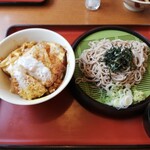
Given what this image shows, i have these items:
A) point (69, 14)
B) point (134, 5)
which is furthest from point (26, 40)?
point (134, 5)

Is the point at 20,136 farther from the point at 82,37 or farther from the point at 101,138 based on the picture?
the point at 82,37

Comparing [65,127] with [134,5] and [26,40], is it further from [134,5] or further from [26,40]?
[134,5]

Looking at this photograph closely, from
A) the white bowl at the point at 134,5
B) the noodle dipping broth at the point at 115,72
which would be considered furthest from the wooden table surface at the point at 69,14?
the noodle dipping broth at the point at 115,72

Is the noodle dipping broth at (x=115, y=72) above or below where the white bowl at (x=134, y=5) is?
below

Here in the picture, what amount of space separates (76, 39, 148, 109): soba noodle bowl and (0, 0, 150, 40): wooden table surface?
238 millimetres

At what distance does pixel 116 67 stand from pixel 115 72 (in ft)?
0.06

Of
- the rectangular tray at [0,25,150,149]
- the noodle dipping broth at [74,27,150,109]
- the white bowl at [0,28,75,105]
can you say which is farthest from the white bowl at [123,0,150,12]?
Result: the rectangular tray at [0,25,150,149]

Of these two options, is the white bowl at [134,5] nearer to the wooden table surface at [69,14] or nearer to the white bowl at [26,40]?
the wooden table surface at [69,14]

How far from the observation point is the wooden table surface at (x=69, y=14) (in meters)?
1.18

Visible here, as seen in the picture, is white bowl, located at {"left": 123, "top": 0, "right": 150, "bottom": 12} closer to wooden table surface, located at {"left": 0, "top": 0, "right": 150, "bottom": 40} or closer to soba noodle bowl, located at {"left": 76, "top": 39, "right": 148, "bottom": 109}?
wooden table surface, located at {"left": 0, "top": 0, "right": 150, "bottom": 40}

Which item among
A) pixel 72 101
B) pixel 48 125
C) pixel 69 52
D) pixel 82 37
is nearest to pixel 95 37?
pixel 82 37

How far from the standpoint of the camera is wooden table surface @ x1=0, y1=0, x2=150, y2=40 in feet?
3.86

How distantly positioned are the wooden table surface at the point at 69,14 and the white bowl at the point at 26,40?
234 millimetres

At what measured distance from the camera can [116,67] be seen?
0.90 metres
